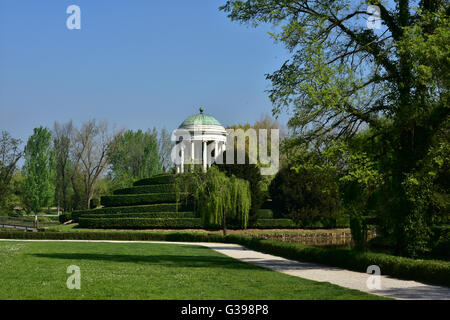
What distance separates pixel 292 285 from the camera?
→ 1162cm

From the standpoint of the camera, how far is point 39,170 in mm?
52438

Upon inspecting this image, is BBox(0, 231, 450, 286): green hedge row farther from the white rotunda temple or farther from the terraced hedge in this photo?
the white rotunda temple

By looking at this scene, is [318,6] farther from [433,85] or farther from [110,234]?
[110,234]

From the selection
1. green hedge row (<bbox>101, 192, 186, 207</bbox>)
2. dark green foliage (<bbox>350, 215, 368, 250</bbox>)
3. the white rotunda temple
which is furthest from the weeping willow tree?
dark green foliage (<bbox>350, 215, 368, 250</bbox>)

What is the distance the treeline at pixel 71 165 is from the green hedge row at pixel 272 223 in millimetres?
22155

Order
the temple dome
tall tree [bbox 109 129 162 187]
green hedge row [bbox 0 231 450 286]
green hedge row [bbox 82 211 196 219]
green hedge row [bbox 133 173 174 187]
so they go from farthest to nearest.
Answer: tall tree [bbox 109 129 162 187] → the temple dome → green hedge row [bbox 133 173 174 187] → green hedge row [bbox 82 211 196 219] → green hedge row [bbox 0 231 450 286]

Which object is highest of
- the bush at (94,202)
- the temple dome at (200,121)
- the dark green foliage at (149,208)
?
the temple dome at (200,121)

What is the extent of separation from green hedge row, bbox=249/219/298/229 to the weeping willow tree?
347cm

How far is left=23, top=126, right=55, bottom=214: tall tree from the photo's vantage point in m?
51.7

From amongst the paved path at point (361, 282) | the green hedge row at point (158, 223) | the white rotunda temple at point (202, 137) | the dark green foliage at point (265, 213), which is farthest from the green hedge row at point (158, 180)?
the paved path at point (361, 282)

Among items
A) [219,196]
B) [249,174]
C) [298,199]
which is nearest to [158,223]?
[219,196]

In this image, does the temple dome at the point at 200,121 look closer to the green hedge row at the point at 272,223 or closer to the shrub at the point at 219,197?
the green hedge row at the point at 272,223

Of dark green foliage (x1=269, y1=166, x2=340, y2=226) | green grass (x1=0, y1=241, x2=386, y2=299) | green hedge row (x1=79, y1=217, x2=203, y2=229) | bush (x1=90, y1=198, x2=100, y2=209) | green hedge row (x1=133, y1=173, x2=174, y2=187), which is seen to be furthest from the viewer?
bush (x1=90, y1=198, x2=100, y2=209)

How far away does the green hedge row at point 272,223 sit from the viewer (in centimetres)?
4299
